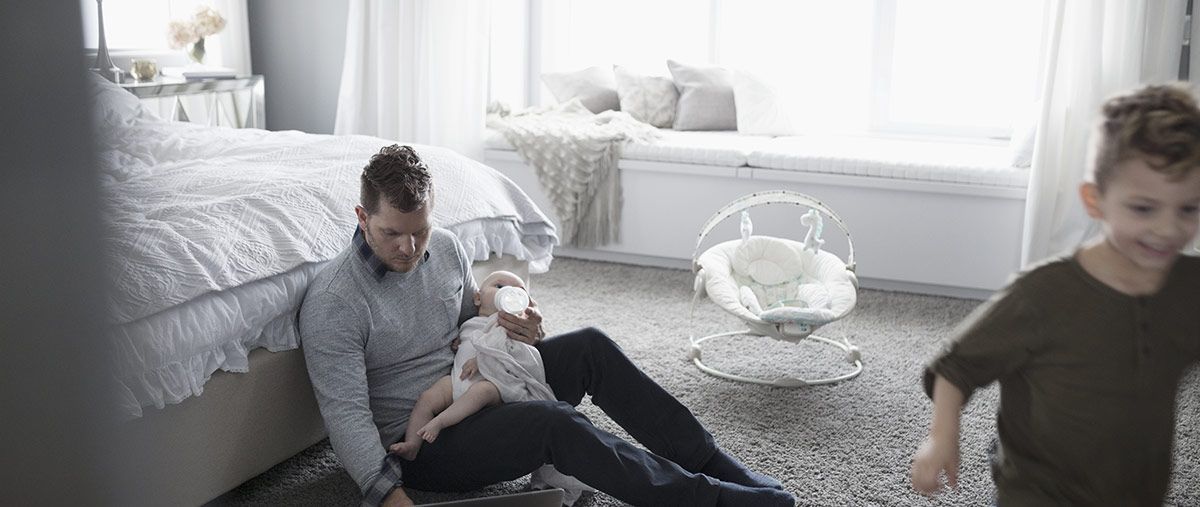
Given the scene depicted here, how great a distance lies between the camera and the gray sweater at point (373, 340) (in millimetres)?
1908

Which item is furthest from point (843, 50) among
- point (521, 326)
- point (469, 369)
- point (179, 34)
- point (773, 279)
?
point (469, 369)

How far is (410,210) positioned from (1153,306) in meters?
1.23

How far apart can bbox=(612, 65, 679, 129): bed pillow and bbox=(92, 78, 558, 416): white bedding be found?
1.83m

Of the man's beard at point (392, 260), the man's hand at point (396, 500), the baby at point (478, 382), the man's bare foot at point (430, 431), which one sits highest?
the man's beard at point (392, 260)

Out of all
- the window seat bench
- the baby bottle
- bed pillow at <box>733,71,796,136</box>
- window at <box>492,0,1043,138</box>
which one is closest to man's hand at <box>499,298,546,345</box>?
the baby bottle

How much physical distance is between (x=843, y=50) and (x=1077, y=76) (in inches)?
52.0

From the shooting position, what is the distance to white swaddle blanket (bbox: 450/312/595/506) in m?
2.07

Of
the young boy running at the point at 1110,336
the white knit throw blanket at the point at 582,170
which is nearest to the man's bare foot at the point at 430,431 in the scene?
the young boy running at the point at 1110,336

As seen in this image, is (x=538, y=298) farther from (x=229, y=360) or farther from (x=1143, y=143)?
(x=1143, y=143)

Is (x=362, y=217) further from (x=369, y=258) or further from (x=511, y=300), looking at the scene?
(x=511, y=300)

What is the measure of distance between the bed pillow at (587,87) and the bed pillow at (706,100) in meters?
0.35

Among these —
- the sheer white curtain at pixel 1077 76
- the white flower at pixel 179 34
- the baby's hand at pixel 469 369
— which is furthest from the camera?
the white flower at pixel 179 34

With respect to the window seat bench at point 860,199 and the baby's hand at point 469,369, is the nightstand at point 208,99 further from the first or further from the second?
the baby's hand at point 469,369

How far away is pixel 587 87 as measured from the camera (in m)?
4.96
